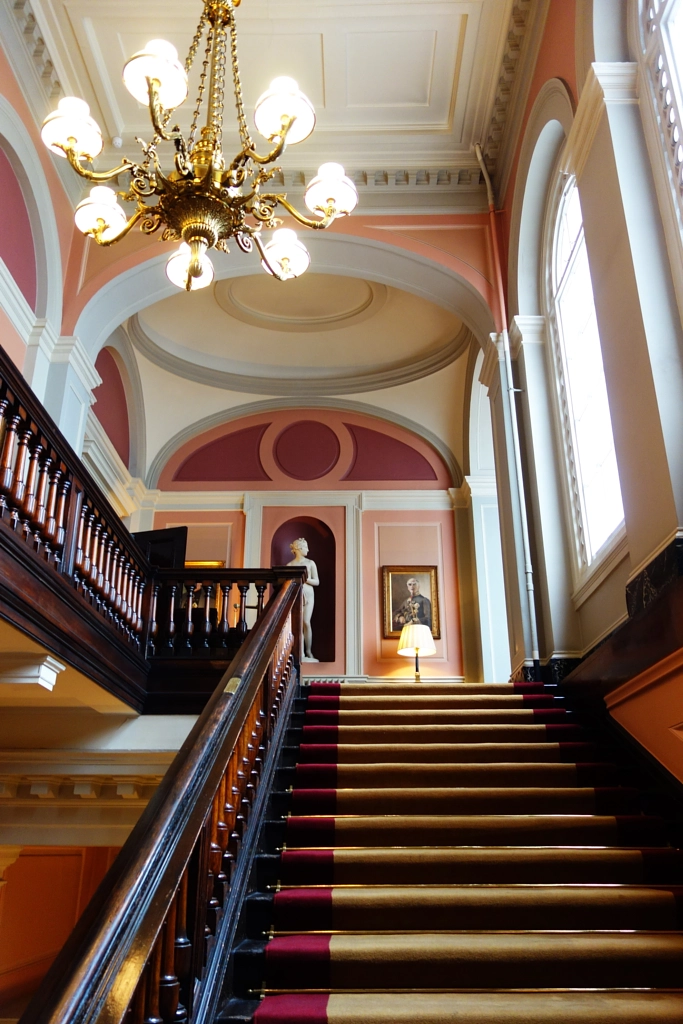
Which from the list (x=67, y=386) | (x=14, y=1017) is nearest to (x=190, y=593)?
(x=67, y=386)

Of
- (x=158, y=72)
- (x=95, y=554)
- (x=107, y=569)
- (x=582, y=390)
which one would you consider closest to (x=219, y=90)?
(x=158, y=72)

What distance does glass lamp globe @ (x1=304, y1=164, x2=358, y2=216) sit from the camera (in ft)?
15.4

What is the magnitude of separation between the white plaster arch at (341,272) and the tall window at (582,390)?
131 cm

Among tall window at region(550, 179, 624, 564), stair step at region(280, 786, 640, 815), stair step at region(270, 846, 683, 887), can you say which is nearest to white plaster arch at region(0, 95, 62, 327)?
tall window at region(550, 179, 624, 564)

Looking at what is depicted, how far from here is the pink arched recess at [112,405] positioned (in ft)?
34.3

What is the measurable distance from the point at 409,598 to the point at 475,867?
766cm

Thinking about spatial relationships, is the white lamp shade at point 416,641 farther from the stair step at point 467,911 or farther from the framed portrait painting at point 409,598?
the stair step at point 467,911

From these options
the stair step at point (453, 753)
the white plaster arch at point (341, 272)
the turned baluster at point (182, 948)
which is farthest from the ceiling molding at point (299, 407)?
the turned baluster at point (182, 948)

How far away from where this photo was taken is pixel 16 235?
23.3 ft

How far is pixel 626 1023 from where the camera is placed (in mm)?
2549

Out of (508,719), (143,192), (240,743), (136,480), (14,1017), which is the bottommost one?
(14,1017)

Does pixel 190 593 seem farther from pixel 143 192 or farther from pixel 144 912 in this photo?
pixel 144 912

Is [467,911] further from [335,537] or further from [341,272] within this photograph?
[335,537]

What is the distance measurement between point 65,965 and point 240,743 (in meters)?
1.70
